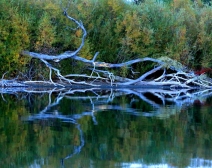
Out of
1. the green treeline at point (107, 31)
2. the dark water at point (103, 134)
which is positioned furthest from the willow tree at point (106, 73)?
the dark water at point (103, 134)

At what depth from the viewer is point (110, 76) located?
22.8 meters

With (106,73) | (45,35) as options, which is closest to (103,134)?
(45,35)

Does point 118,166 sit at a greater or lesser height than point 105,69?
lesser

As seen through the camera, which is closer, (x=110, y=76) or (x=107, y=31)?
(x=110, y=76)

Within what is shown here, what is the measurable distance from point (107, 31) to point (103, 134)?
15171mm

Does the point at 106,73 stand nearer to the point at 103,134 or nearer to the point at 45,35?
the point at 45,35

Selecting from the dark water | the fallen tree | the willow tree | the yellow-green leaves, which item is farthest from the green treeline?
the dark water

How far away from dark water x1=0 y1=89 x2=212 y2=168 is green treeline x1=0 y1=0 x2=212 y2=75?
290 inches

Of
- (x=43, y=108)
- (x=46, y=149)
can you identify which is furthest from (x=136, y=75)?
(x=46, y=149)

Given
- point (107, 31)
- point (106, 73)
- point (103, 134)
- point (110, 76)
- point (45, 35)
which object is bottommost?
point (103, 134)

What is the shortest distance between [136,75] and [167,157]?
17652 millimetres

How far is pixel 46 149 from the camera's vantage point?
7754mm

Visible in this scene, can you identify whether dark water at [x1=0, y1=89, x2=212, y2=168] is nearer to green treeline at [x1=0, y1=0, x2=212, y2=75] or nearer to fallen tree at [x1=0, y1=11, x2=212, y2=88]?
fallen tree at [x1=0, y1=11, x2=212, y2=88]

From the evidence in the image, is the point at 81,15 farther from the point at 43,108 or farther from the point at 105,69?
the point at 43,108
